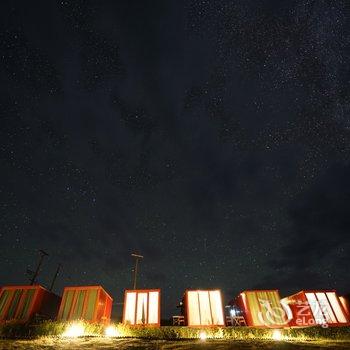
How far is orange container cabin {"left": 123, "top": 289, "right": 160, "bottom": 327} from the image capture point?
50.2ft

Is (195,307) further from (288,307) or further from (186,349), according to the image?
(186,349)

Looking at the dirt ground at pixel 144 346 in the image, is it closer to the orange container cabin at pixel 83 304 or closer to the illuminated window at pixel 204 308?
the orange container cabin at pixel 83 304

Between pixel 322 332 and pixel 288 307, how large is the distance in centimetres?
296

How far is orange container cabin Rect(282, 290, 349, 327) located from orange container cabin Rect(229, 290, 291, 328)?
2.64 ft

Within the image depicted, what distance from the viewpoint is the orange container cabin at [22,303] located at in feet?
47.6

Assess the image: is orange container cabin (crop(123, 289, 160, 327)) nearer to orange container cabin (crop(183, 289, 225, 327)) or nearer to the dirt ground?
orange container cabin (crop(183, 289, 225, 327))

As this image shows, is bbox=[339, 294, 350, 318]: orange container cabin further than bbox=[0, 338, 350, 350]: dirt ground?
Yes

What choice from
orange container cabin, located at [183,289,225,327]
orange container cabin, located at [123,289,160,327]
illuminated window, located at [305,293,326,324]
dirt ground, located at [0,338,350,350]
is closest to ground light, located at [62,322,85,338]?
orange container cabin, located at [123,289,160,327]

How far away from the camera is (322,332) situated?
13.9m

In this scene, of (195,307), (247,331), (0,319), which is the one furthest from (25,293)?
(247,331)

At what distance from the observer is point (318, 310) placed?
54.2ft

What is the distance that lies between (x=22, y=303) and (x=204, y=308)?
393 inches

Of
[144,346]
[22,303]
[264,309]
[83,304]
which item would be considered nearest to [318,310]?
[264,309]

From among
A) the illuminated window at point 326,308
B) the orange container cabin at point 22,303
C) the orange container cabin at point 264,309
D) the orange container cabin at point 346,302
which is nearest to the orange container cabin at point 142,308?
the orange container cabin at point 22,303
